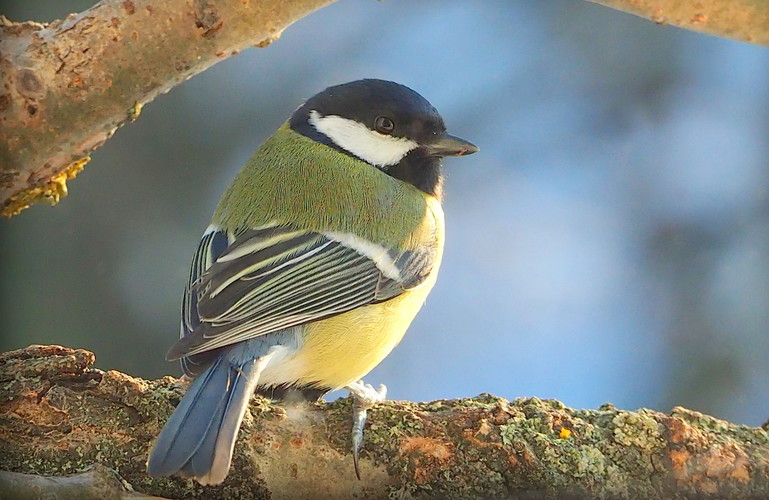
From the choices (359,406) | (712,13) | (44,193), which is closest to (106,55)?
(44,193)

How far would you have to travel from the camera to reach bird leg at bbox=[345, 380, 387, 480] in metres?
1.50

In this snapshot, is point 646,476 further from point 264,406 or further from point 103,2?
point 103,2

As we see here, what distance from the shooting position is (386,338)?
1852 millimetres

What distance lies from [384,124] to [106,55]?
689 mm

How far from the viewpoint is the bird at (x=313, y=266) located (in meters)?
1.51

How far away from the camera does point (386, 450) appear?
151 centimetres

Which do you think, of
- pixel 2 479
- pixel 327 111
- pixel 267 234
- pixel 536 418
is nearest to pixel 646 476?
pixel 536 418

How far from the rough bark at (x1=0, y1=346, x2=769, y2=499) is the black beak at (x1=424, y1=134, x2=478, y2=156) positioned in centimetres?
76

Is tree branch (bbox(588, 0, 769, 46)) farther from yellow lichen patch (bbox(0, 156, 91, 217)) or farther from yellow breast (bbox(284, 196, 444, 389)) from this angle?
yellow lichen patch (bbox(0, 156, 91, 217))

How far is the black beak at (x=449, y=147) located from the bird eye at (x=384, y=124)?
0.31 feet

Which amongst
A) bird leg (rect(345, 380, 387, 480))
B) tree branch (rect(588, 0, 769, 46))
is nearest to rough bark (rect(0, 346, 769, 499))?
bird leg (rect(345, 380, 387, 480))

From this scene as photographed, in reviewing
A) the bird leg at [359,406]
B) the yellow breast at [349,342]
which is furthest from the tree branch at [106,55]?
the bird leg at [359,406]

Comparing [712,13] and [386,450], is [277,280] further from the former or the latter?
[712,13]

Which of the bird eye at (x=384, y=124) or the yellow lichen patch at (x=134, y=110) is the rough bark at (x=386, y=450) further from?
the bird eye at (x=384, y=124)
